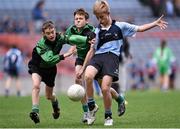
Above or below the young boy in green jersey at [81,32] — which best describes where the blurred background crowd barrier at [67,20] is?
above

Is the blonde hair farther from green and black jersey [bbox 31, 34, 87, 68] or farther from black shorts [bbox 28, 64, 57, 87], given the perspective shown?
black shorts [bbox 28, 64, 57, 87]

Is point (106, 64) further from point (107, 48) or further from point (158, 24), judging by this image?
point (158, 24)

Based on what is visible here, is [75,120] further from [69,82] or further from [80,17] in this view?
[69,82]

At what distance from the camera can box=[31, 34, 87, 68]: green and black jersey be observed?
12.7 metres

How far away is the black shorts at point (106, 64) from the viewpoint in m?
12.2

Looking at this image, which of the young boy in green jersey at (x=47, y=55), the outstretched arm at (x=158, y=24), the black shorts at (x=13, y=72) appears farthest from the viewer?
the black shorts at (x=13, y=72)

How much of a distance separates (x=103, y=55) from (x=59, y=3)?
26237 mm

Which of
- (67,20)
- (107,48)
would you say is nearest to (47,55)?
(107,48)

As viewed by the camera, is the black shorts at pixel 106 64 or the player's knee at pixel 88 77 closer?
the player's knee at pixel 88 77

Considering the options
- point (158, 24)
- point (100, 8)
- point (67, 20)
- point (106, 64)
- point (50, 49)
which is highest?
point (67, 20)

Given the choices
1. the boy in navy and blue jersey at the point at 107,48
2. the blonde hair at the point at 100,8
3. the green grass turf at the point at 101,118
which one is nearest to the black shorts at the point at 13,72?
the green grass turf at the point at 101,118

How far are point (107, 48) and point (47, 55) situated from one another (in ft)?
3.70

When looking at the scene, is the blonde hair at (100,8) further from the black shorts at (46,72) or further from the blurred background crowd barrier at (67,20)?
the blurred background crowd barrier at (67,20)

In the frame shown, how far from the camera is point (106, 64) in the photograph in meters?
12.3
